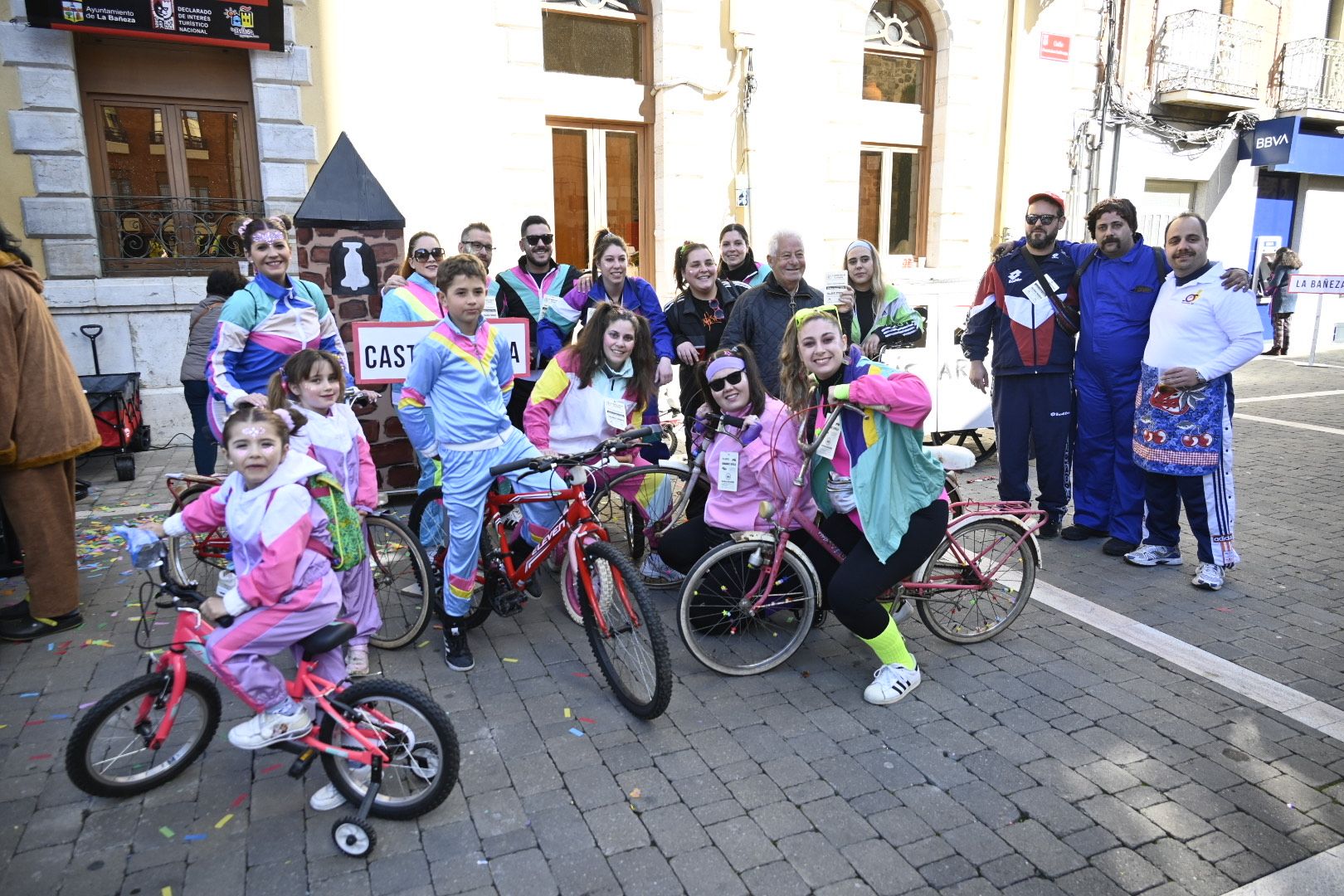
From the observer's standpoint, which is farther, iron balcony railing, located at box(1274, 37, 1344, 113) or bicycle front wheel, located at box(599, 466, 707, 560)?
iron balcony railing, located at box(1274, 37, 1344, 113)

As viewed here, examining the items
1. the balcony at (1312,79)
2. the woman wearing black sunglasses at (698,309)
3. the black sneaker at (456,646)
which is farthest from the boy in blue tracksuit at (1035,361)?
the balcony at (1312,79)

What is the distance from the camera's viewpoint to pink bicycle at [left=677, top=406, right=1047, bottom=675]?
3926 millimetres

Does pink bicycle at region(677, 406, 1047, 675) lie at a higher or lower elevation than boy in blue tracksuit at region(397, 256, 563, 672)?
lower

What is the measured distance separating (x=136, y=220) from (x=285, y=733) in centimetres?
792

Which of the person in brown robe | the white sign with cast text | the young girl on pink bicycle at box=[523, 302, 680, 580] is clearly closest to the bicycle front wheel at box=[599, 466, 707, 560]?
the young girl on pink bicycle at box=[523, 302, 680, 580]

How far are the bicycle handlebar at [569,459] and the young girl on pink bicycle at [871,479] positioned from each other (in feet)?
2.54

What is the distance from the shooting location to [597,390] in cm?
475

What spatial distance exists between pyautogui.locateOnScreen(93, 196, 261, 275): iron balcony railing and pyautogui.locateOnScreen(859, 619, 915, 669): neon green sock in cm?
792

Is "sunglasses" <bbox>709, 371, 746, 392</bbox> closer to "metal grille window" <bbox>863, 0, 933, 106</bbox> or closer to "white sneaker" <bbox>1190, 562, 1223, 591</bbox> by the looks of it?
"white sneaker" <bbox>1190, 562, 1223, 591</bbox>

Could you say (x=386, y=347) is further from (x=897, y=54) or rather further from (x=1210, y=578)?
(x=897, y=54)

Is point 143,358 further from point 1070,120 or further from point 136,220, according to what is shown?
point 1070,120

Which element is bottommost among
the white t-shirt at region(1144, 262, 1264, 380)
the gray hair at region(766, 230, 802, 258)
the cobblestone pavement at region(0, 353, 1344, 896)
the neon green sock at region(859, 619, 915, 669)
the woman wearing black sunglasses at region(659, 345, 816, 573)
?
the cobblestone pavement at region(0, 353, 1344, 896)

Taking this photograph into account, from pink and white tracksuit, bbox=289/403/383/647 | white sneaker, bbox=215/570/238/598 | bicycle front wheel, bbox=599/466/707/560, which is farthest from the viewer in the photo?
bicycle front wheel, bbox=599/466/707/560

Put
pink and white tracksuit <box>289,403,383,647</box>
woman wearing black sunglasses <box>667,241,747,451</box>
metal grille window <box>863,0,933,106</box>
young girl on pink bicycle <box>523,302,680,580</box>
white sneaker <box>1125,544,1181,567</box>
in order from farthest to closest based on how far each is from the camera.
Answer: metal grille window <box>863,0,933,106</box> < woman wearing black sunglasses <box>667,241,747,451</box> < white sneaker <box>1125,544,1181,567</box> < young girl on pink bicycle <box>523,302,680,580</box> < pink and white tracksuit <box>289,403,383,647</box>
